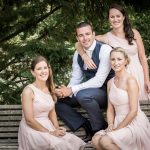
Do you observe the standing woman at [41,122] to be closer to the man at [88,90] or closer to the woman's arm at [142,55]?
the man at [88,90]

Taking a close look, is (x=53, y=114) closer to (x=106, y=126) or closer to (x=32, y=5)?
(x=106, y=126)

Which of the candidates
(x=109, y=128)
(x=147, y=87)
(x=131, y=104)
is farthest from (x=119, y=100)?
(x=147, y=87)

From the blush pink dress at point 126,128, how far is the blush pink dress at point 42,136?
13.0 inches

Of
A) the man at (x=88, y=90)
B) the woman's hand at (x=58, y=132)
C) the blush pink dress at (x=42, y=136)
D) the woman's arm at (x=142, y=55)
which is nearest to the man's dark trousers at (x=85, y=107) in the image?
the man at (x=88, y=90)

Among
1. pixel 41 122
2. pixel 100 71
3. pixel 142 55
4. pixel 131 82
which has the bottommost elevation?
pixel 41 122

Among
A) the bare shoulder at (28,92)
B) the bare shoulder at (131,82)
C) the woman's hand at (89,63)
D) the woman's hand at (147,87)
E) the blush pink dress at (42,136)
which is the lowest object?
the blush pink dress at (42,136)

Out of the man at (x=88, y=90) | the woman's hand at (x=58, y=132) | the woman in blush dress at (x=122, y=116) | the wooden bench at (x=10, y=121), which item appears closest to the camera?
the woman in blush dress at (x=122, y=116)

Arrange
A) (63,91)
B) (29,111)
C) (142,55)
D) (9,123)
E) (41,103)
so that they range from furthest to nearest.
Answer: (142,55), (9,123), (63,91), (41,103), (29,111)

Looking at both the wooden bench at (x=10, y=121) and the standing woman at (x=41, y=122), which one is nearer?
the standing woman at (x=41, y=122)

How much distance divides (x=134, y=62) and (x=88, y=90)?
0.74m

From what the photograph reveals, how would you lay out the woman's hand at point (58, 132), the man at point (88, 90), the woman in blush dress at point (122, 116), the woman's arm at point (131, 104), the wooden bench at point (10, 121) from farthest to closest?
the wooden bench at point (10, 121) < the man at point (88, 90) < the woman's hand at point (58, 132) < the woman's arm at point (131, 104) < the woman in blush dress at point (122, 116)

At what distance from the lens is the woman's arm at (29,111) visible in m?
5.30

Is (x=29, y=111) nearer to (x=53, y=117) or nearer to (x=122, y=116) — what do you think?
(x=53, y=117)

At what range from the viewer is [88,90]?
544 cm
